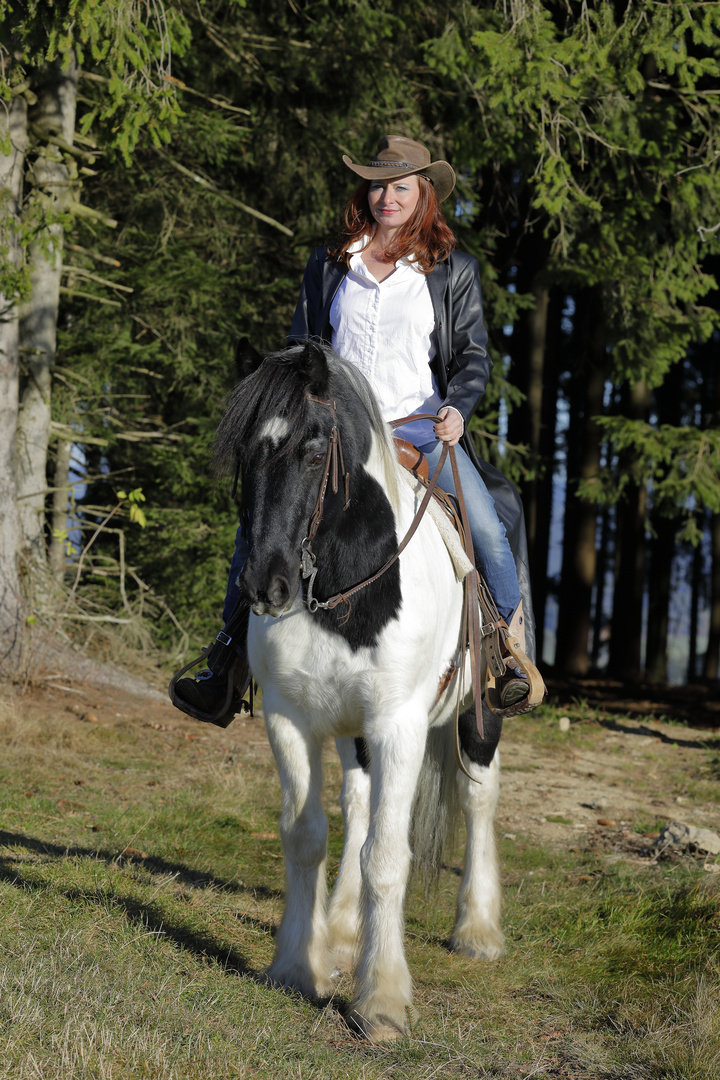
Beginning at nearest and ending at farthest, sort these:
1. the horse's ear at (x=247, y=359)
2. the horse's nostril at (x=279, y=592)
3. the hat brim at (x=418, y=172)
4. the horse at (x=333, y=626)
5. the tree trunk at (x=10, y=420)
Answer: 1. the horse's nostril at (x=279, y=592)
2. the horse at (x=333, y=626)
3. the horse's ear at (x=247, y=359)
4. the hat brim at (x=418, y=172)
5. the tree trunk at (x=10, y=420)

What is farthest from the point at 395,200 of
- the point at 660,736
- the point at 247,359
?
the point at 660,736

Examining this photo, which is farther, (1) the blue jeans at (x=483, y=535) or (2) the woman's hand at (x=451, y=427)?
(1) the blue jeans at (x=483, y=535)

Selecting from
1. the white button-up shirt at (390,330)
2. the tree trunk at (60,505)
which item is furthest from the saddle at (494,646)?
the tree trunk at (60,505)

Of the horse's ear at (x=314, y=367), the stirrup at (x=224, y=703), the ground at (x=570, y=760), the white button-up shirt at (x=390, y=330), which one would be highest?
the white button-up shirt at (x=390, y=330)

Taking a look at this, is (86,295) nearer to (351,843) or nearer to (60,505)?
(60,505)

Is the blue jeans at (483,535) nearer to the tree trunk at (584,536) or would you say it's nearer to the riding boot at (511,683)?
the riding boot at (511,683)

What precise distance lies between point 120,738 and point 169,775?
0.87m

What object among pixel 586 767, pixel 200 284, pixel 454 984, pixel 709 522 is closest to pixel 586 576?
pixel 709 522

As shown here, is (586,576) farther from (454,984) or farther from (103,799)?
(454,984)

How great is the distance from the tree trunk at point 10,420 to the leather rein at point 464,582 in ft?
16.6

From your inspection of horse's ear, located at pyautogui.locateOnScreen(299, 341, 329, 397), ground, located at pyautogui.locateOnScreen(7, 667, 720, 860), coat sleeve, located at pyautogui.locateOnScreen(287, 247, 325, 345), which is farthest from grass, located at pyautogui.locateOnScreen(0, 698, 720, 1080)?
coat sleeve, located at pyautogui.locateOnScreen(287, 247, 325, 345)

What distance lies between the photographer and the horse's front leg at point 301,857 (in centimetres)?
377

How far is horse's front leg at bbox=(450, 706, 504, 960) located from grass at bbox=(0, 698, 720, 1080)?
0.41 ft

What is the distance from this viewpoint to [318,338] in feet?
13.3
